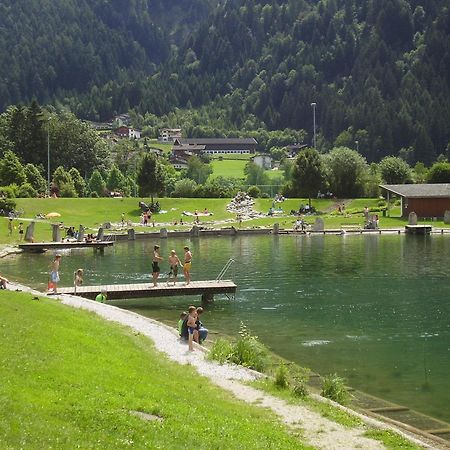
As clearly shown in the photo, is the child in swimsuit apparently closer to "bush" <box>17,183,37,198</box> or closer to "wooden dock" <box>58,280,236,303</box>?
"wooden dock" <box>58,280,236,303</box>

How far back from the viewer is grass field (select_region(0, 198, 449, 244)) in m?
85.6

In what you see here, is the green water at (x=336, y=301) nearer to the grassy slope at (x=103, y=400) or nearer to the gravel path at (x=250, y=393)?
the gravel path at (x=250, y=393)

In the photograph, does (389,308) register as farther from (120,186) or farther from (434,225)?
(120,186)

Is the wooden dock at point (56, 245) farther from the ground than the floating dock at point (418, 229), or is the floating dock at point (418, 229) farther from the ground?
the floating dock at point (418, 229)

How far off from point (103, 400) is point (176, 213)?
8125 centimetres

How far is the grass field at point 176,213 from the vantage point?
85.6 m

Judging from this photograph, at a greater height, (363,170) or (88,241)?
(363,170)

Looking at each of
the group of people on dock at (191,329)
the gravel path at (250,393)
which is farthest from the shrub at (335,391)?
the group of people on dock at (191,329)

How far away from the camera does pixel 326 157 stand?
113 m

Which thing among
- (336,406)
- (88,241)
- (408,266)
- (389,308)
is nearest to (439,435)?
(336,406)

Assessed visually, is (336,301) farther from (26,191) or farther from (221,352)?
(26,191)

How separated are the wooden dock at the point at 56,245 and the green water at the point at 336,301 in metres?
1.71

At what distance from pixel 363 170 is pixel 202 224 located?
3327cm

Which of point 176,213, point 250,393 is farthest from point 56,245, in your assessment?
point 250,393
